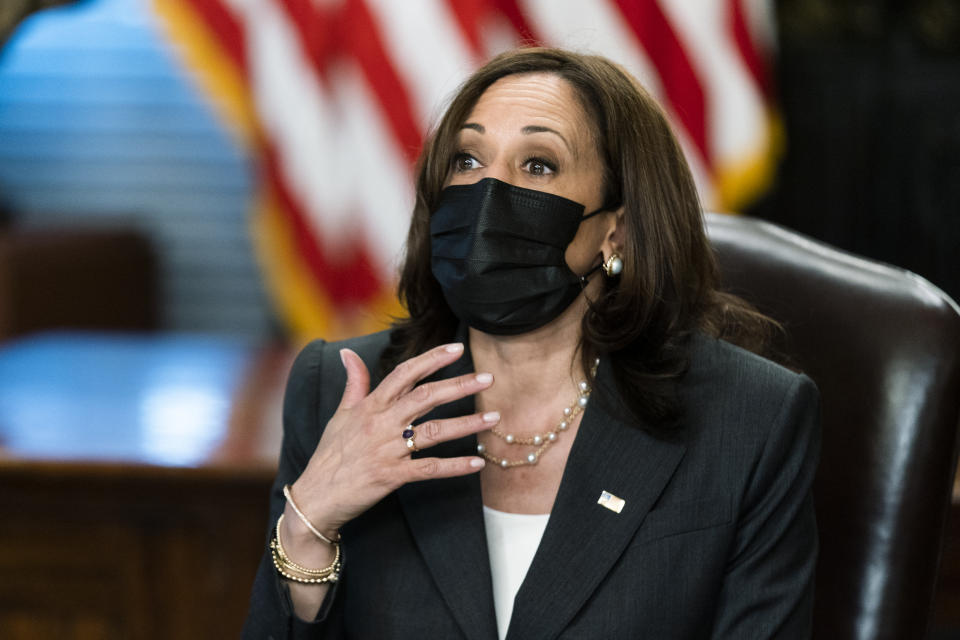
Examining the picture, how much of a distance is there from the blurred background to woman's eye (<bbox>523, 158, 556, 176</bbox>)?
88cm

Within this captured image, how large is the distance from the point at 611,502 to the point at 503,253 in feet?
1.19

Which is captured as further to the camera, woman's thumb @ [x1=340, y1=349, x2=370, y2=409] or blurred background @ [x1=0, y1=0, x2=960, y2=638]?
blurred background @ [x1=0, y1=0, x2=960, y2=638]

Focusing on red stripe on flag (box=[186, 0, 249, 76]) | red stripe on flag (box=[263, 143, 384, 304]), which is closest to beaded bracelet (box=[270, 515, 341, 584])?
red stripe on flag (box=[263, 143, 384, 304])

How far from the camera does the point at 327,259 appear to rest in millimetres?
3717

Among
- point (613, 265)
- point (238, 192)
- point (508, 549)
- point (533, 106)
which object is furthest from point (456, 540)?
point (238, 192)

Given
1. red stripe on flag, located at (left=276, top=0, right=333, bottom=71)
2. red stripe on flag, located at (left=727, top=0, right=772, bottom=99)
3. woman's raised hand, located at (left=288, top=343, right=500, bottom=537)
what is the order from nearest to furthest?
1. woman's raised hand, located at (left=288, top=343, right=500, bottom=537)
2. red stripe on flag, located at (left=727, top=0, right=772, bottom=99)
3. red stripe on flag, located at (left=276, top=0, right=333, bottom=71)

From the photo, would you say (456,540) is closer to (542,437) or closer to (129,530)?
(542,437)

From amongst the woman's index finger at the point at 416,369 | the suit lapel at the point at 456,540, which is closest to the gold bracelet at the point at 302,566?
the suit lapel at the point at 456,540

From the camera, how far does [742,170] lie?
10.9 feet

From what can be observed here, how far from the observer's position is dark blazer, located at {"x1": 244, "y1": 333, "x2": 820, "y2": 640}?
1.38 meters

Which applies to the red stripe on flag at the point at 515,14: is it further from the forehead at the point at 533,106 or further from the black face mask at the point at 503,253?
the black face mask at the point at 503,253

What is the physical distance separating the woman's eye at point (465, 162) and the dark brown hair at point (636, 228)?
18 millimetres

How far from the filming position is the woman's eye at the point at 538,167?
1.47m

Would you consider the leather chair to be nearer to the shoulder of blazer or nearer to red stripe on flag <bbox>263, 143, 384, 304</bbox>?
the shoulder of blazer
